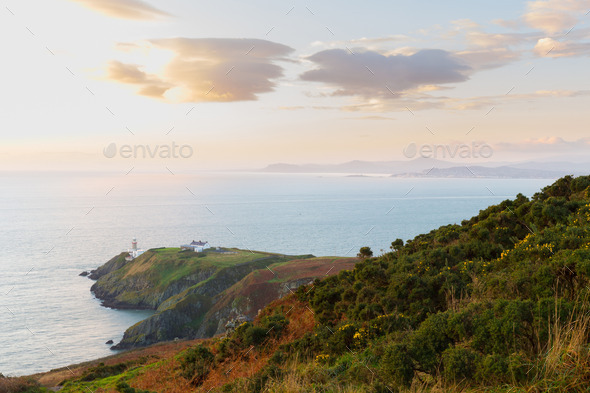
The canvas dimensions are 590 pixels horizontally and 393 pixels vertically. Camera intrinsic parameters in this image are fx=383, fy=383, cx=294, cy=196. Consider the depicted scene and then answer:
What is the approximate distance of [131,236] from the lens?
144875mm

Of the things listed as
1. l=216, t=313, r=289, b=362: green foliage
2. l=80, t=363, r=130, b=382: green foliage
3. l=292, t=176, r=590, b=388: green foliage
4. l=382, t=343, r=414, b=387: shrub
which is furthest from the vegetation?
l=382, t=343, r=414, b=387: shrub

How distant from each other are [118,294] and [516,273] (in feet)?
313

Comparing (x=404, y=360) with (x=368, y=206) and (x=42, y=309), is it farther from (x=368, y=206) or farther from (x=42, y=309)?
(x=368, y=206)

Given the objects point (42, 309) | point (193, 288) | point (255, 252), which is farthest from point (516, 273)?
point (42, 309)

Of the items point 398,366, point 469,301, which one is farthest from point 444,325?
point 469,301

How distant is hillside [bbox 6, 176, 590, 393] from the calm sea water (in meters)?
14.2

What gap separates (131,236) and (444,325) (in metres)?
153

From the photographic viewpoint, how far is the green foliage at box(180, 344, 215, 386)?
1194 cm

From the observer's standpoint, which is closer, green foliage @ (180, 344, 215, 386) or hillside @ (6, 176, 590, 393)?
hillside @ (6, 176, 590, 393)

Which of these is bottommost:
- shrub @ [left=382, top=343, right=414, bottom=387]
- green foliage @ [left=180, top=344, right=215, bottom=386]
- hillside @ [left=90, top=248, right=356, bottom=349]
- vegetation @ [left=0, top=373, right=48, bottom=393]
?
hillside @ [left=90, top=248, right=356, bottom=349]

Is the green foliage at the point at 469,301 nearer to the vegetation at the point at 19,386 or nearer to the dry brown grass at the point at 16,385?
the vegetation at the point at 19,386

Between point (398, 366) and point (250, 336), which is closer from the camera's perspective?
point (398, 366)

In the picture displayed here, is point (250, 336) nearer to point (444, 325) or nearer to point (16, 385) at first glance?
point (444, 325)

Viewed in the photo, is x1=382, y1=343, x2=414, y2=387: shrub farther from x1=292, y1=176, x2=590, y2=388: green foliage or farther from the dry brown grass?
the dry brown grass
